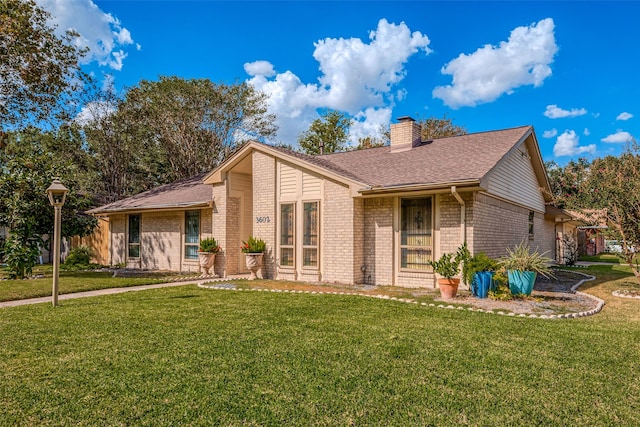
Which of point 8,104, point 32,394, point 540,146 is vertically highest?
point 8,104

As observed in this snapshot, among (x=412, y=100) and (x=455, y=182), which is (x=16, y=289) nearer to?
(x=455, y=182)

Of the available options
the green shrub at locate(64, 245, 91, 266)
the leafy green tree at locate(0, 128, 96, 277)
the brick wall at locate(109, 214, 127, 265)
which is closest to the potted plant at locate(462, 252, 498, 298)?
the leafy green tree at locate(0, 128, 96, 277)

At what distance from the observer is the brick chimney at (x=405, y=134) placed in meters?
13.9

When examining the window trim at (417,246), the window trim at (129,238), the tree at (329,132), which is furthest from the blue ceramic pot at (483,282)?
the tree at (329,132)

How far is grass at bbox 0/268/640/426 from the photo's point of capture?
3336 mm

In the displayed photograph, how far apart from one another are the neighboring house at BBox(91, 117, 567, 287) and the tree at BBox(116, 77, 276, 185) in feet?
38.8

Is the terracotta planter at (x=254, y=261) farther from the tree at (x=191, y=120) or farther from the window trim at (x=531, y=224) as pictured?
the tree at (x=191, y=120)

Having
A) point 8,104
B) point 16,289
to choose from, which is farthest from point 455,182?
point 8,104

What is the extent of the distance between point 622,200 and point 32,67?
20753 millimetres

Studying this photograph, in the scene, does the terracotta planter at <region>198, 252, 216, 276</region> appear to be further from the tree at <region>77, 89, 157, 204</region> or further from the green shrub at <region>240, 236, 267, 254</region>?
the tree at <region>77, 89, 157, 204</region>

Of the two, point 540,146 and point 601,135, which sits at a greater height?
point 601,135

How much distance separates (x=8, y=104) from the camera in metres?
17.7

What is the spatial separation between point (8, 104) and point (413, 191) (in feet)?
59.5

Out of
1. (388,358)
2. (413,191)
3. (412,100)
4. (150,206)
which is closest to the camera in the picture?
(388,358)
